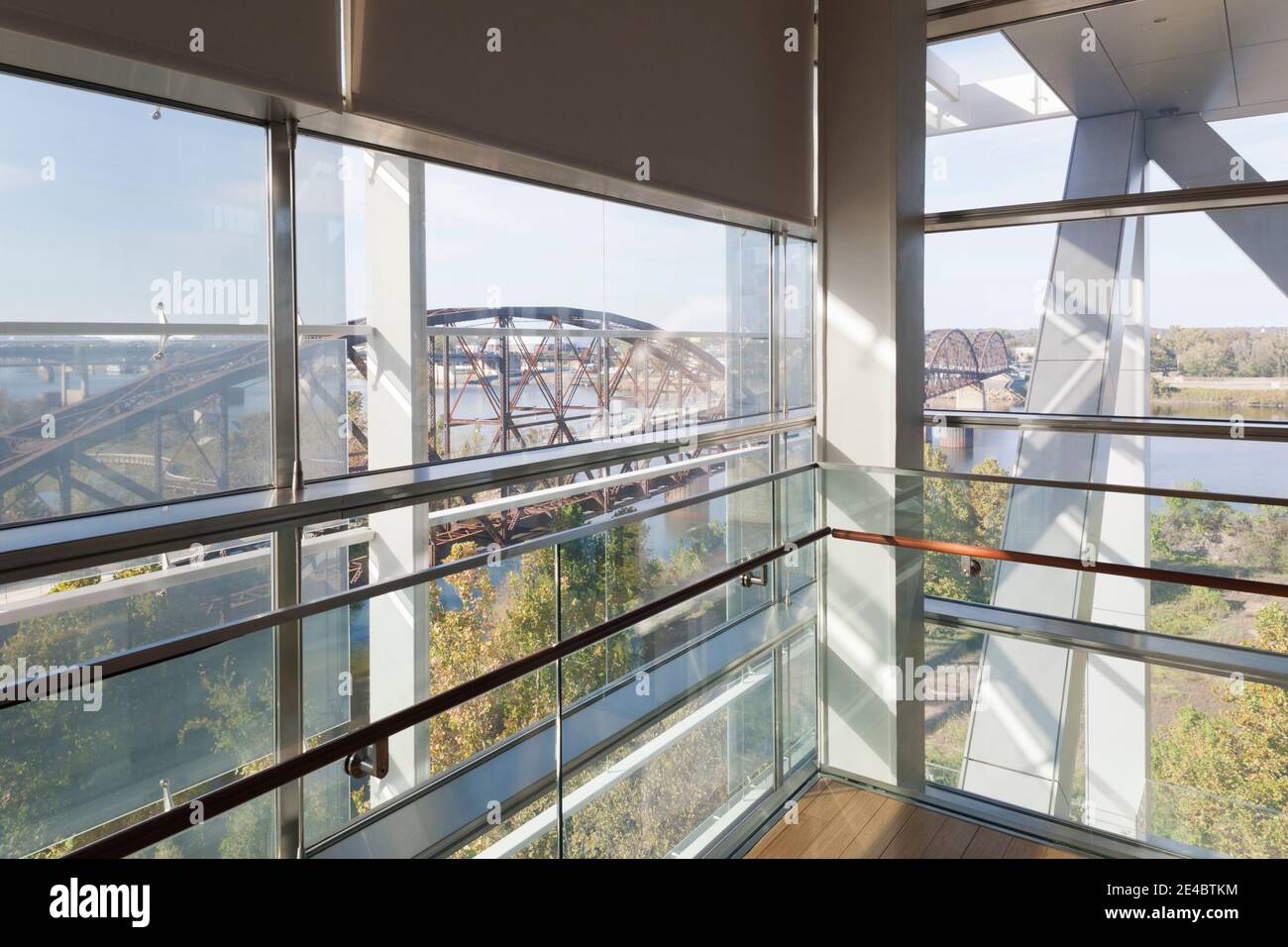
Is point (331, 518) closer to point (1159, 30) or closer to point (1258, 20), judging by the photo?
point (1159, 30)

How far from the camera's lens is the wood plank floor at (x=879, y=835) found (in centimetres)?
300

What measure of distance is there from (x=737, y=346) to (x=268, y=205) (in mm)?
2896

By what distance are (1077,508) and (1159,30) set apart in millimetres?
2359

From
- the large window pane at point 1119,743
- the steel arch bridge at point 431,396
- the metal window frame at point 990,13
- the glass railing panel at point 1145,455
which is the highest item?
the metal window frame at point 990,13

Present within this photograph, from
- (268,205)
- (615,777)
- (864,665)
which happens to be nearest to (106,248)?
(268,205)

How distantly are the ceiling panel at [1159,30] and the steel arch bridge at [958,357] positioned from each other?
1.52 metres

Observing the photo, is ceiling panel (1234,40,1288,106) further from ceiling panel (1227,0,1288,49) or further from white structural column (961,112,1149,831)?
white structural column (961,112,1149,831)

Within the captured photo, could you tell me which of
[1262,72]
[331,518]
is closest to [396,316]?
[331,518]

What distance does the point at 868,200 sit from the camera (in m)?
4.37

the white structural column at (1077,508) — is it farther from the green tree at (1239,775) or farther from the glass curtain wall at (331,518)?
the glass curtain wall at (331,518)

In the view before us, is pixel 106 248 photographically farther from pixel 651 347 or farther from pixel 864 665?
pixel 864 665

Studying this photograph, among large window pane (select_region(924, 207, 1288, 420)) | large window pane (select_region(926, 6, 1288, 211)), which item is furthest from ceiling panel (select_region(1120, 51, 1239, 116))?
large window pane (select_region(924, 207, 1288, 420))

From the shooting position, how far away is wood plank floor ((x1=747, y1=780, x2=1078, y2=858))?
3002mm

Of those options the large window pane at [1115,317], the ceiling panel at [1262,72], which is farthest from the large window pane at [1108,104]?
the large window pane at [1115,317]
